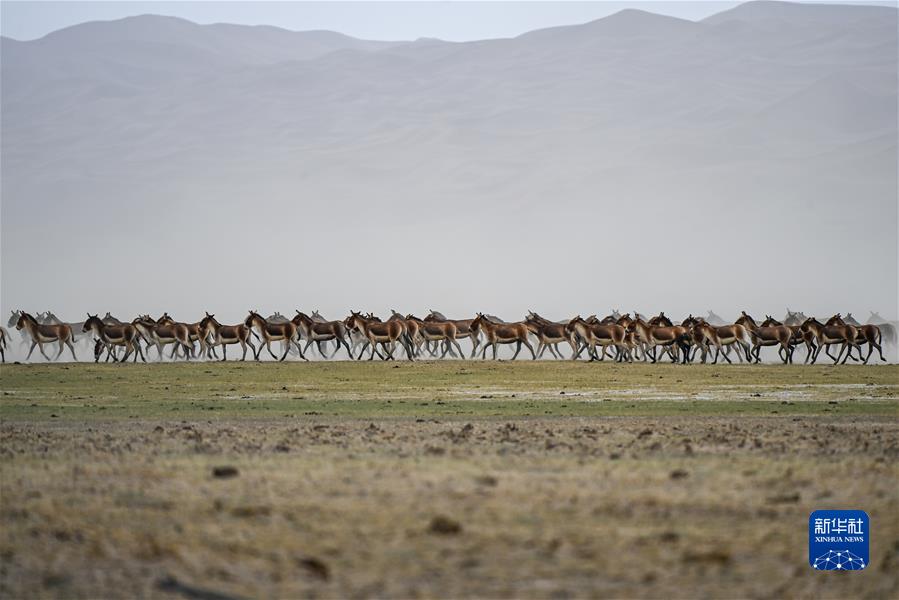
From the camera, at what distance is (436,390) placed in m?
37.6

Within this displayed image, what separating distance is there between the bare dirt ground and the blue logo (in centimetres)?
10

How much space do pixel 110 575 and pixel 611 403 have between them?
72.6ft

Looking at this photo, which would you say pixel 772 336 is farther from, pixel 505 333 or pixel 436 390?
pixel 436 390

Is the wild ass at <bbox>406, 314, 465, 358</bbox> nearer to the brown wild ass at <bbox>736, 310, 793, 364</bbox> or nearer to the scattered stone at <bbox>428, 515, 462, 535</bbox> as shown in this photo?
the brown wild ass at <bbox>736, 310, 793, 364</bbox>

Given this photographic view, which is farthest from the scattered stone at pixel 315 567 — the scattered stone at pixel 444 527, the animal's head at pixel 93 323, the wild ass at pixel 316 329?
the wild ass at pixel 316 329

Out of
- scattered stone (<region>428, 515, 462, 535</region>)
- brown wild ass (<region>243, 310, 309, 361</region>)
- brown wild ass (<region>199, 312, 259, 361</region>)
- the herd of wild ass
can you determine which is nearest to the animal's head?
the herd of wild ass

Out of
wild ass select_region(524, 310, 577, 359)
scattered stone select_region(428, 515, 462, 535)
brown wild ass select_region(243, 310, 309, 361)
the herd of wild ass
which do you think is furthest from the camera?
wild ass select_region(524, 310, 577, 359)

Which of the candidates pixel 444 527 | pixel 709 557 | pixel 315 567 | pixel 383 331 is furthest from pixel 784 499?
pixel 383 331

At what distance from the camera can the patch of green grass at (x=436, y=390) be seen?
28730mm

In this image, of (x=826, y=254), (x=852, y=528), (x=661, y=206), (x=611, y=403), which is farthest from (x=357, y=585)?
(x=661, y=206)

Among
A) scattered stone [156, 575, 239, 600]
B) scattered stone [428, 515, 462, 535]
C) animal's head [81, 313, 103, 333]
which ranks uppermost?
animal's head [81, 313, 103, 333]

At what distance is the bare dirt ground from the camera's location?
10.3 metres

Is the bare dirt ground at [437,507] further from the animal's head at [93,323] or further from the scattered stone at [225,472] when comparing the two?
the animal's head at [93,323]

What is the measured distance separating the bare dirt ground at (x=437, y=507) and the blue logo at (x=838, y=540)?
0.34 ft
